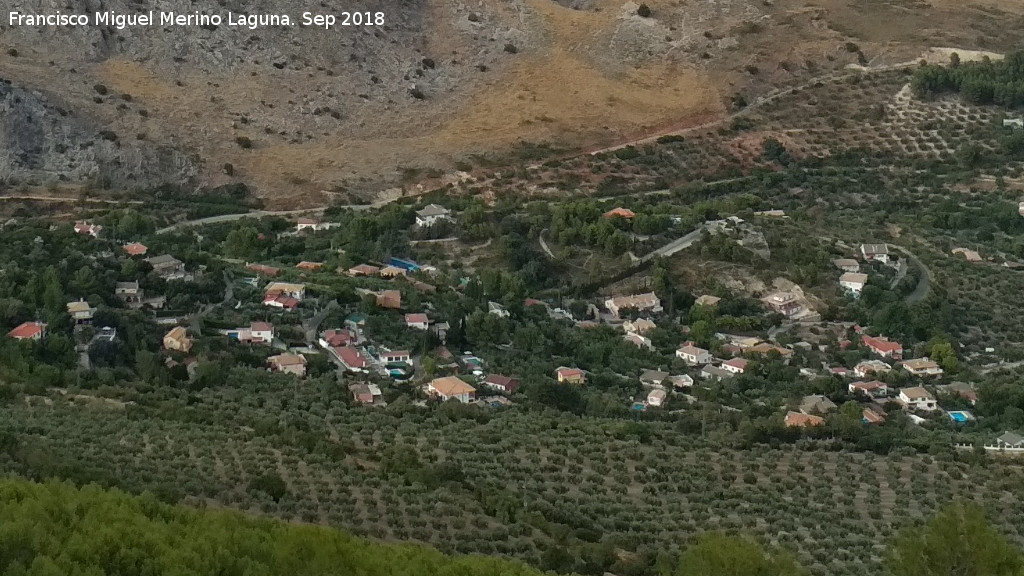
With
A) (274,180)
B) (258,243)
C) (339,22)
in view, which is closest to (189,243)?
(258,243)

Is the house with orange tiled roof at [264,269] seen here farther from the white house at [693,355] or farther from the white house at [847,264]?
the white house at [847,264]

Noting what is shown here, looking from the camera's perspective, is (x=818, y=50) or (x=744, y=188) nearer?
(x=744, y=188)

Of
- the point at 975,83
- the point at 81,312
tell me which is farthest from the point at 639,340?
the point at 975,83

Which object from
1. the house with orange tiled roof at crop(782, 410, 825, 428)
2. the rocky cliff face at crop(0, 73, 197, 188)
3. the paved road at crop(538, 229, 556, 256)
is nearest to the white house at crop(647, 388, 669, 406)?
the house with orange tiled roof at crop(782, 410, 825, 428)

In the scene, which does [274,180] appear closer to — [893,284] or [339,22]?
[339,22]

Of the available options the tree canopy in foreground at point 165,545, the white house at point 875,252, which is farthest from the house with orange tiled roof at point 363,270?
the tree canopy in foreground at point 165,545

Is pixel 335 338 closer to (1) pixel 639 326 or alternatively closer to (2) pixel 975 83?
(1) pixel 639 326
